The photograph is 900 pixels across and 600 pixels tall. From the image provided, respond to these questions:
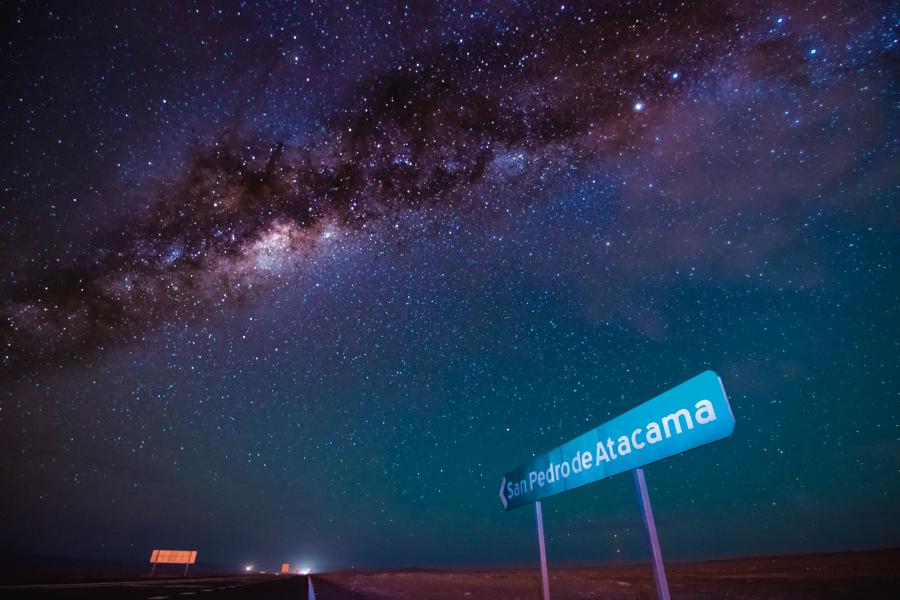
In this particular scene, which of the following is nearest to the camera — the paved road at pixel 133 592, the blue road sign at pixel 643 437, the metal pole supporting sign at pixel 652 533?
the blue road sign at pixel 643 437

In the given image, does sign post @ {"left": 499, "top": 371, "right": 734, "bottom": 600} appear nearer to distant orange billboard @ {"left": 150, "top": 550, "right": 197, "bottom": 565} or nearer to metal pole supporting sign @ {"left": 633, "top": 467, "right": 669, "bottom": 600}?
metal pole supporting sign @ {"left": 633, "top": 467, "right": 669, "bottom": 600}

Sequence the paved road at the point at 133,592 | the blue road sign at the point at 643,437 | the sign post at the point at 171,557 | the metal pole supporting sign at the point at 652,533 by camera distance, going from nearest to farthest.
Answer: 1. the blue road sign at the point at 643,437
2. the metal pole supporting sign at the point at 652,533
3. the paved road at the point at 133,592
4. the sign post at the point at 171,557

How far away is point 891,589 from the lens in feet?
57.0

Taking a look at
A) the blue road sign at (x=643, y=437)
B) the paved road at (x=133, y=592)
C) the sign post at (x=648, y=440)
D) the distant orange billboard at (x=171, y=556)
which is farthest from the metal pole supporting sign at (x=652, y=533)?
the distant orange billboard at (x=171, y=556)

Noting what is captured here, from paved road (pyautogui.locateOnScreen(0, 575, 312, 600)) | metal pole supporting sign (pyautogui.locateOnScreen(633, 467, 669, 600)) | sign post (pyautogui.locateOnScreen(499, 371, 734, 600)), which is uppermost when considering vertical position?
sign post (pyautogui.locateOnScreen(499, 371, 734, 600))

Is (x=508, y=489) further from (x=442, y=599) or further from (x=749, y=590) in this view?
(x=749, y=590)

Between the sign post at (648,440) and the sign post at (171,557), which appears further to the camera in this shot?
the sign post at (171,557)

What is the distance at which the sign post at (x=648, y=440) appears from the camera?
3695 mm

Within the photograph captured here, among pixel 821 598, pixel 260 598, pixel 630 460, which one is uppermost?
pixel 630 460

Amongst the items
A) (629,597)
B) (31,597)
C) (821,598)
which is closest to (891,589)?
(821,598)

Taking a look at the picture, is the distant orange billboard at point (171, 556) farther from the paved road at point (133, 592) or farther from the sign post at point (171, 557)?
the paved road at point (133, 592)

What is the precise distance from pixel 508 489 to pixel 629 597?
1201 centimetres

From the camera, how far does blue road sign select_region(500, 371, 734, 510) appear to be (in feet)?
12.1

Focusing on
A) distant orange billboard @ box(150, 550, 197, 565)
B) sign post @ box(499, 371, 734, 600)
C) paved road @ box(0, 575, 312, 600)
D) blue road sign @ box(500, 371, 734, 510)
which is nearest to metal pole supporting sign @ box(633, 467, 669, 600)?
sign post @ box(499, 371, 734, 600)
